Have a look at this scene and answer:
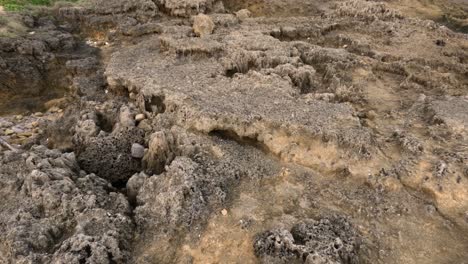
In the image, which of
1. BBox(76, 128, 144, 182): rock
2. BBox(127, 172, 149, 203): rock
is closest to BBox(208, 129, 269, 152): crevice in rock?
BBox(76, 128, 144, 182): rock

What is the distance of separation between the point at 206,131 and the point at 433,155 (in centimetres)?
273

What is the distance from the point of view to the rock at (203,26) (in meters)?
8.37

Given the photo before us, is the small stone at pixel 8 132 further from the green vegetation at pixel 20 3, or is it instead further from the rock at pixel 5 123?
the green vegetation at pixel 20 3

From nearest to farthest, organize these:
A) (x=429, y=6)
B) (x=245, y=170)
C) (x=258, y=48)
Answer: (x=245, y=170) → (x=258, y=48) → (x=429, y=6)

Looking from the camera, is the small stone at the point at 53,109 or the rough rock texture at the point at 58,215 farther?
the small stone at the point at 53,109

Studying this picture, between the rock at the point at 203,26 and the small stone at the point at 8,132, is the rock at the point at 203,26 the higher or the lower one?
the higher one

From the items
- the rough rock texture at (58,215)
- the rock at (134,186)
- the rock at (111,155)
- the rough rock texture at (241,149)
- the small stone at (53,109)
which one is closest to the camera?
the rough rock texture at (58,215)

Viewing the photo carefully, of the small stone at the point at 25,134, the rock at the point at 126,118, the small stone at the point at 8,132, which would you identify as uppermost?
the rock at the point at 126,118

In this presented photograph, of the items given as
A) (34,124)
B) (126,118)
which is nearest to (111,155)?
(126,118)

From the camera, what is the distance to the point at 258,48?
7.57 metres

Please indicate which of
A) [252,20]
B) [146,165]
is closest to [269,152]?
[146,165]

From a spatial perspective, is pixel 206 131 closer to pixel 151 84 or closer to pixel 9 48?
pixel 151 84

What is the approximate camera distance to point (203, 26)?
331 inches

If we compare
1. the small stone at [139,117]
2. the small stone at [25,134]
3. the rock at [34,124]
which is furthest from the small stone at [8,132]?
the small stone at [139,117]
